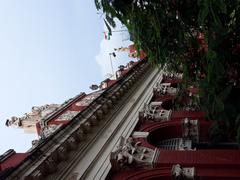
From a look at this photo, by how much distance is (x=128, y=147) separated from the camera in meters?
12.0

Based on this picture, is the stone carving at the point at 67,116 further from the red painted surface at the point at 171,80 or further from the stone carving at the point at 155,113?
the red painted surface at the point at 171,80

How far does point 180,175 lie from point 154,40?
3767mm

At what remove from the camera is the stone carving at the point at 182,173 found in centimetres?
1061

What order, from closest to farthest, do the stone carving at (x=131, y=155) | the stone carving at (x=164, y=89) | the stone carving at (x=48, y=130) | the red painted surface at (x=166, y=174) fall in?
the red painted surface at (x=166, y=174) < the stone carving at (x=131, y=155) < the stone carving at (x=48, y=130) < the stone carving at (x=164, y=89)

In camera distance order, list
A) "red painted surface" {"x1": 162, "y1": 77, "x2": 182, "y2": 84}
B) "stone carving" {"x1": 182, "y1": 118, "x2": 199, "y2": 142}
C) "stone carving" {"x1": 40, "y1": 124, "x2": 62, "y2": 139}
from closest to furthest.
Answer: "stone carving" {"x1": 182, "y1": 118, "x2": 199, "y2": 142}
"stone carving" {"x1": 40, "y1": 124, "x2": 62, "y2": 139}
"red painted surface" {"x1": 162, "y1": 77, "x2": 182, "y2": 84}

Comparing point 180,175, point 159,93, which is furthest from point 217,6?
point 159,93

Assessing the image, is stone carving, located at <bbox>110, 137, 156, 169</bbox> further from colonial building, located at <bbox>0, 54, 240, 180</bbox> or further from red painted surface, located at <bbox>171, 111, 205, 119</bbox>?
red painted surface, located at <bbox>171, 111, 205, 119</bbox>

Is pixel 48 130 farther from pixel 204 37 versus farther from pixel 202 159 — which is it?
pixel 204 37

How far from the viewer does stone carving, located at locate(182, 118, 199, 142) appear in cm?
1445

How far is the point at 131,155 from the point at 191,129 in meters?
3.91

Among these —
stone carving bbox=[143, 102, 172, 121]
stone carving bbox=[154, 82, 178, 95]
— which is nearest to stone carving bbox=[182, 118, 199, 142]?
stone carving bbox=[143, 102, 172, 121]

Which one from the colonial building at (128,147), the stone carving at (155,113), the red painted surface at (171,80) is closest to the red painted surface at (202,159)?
the colonial building at (128,147)

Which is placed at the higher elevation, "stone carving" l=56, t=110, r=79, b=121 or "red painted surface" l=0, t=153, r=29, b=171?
"red painted surface" l=0, t=153, r=29, b=171

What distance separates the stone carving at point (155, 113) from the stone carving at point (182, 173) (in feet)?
15.2
